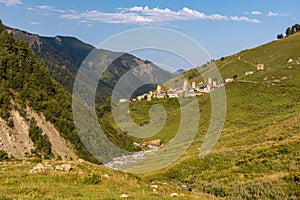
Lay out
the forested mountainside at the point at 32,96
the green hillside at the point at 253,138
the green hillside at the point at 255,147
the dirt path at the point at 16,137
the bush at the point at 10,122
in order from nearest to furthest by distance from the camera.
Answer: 1. the green hillside at the point at 255,147
2. the green hillside at the point at 253,138
3. the dirt path at the point at 16,137
4. the bush at the point at 10,122
5. the forested mountainside at the point at 32,96

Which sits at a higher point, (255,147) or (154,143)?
(255,147)

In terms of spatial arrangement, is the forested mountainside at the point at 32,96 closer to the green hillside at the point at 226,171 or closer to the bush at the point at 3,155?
the bush at the point at 3,155

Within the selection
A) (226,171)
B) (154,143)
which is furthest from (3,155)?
(154,143)

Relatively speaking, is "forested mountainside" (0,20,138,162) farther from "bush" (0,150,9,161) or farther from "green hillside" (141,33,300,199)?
"green hillside" (141,33,300,199)

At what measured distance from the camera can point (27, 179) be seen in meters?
19.5

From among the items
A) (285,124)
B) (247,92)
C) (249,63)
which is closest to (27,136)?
(285,124)

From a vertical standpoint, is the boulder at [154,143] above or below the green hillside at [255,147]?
below

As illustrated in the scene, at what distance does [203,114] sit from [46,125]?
53.8 meters

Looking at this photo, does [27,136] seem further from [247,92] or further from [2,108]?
[247,92]

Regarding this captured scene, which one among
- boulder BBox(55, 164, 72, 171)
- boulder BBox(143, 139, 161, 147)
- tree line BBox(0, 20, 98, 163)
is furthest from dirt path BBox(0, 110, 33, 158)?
boulder BBox(143, 139, 161, 147)

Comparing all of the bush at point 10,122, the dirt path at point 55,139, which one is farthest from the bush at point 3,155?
the dirt path at point 55,139

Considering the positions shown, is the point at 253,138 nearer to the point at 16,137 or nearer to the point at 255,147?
the point at 255,147

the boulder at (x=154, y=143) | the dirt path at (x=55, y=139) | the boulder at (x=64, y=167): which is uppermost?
the boulder at (x=64, y=167)

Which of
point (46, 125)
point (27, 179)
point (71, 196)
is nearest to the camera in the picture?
point (71, 196)
